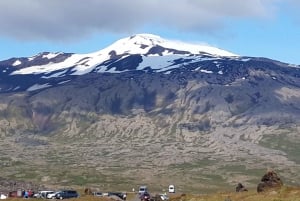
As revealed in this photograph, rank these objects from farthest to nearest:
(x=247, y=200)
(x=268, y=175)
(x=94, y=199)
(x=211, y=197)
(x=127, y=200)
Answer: (x=127, y=200) < (x=268, y=175) < (x=94, y=199) < (x=211, y=197) < (x=247, y=200)

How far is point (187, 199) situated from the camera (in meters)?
90.6

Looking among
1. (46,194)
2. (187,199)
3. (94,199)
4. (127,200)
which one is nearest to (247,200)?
(187,199)

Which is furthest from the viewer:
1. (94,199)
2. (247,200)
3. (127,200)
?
(127,200)

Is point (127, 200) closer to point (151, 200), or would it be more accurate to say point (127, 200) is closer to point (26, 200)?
point (151, 200)

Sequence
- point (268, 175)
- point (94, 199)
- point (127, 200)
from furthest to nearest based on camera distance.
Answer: point (127, 200)
point (268, 175)
point (94, 199)

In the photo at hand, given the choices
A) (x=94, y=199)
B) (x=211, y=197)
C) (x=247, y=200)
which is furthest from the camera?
(x=94, y=199)

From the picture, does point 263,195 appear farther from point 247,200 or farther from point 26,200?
point 26,200

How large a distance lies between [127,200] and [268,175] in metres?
33.1

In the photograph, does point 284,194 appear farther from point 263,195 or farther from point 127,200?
point 127,200

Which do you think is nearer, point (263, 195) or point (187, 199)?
point (263, 195)

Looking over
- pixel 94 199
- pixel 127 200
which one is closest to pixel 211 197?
pixel 94 199

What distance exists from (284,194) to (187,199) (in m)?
→ 14.4

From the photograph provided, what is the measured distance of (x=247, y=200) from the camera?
82.2 metres

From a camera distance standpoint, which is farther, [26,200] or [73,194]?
[73,194]
